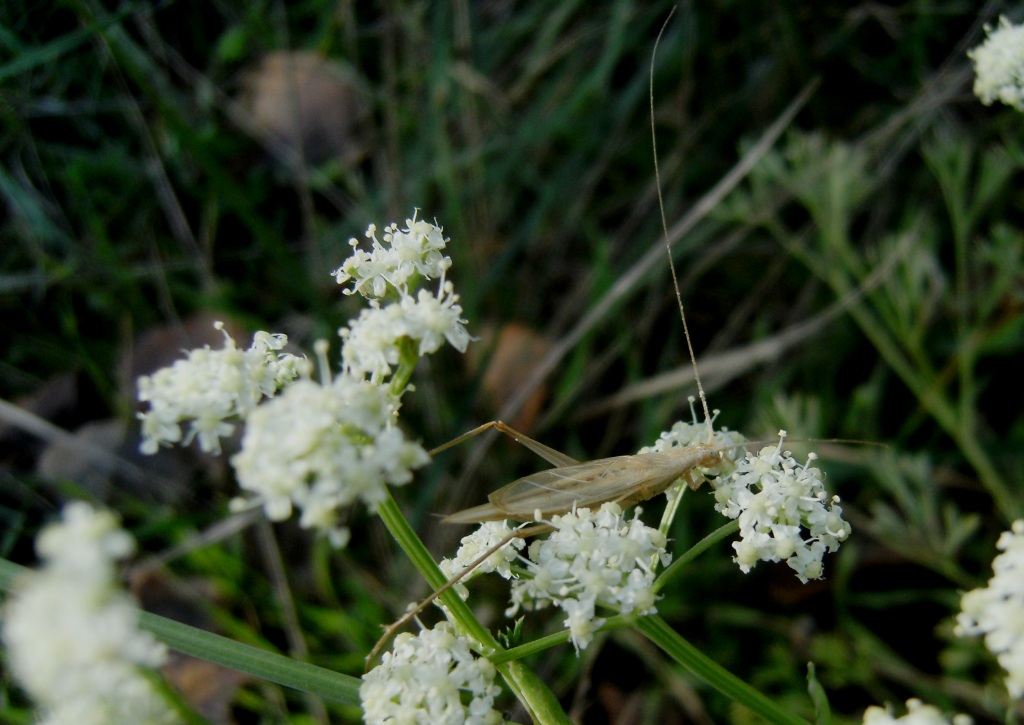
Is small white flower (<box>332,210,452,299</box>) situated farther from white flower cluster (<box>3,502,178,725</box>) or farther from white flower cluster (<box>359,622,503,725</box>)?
white flower cluster (<box>3,502,178,725</box>)

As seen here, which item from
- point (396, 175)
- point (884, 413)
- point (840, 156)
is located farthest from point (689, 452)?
point (396, 175)

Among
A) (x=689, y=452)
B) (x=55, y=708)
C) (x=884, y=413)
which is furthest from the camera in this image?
(x=884, y=413)

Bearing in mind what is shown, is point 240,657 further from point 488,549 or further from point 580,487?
point 580,487

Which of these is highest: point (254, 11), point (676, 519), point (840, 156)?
point (254, 11)

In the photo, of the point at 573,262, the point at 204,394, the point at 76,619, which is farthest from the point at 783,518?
the point at 573,262

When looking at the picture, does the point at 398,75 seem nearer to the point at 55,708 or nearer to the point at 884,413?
the point at 884,413

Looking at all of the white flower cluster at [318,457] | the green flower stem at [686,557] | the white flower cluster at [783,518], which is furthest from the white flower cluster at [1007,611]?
the white flower cluster at [318,457]
